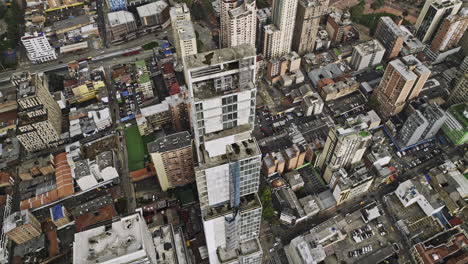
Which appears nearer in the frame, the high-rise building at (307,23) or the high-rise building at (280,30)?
the high-rise building at (280,30)

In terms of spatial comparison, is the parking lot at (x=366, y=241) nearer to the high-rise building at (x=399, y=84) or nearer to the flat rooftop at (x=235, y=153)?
the high-rise building at (x=399, y=84)

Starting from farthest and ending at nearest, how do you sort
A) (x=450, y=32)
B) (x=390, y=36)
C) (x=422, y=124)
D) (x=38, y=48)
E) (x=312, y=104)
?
(x=38, y=48)
(x=390, y=36)
(x=450, y=32)
(x=312, y=104)
(x=422, y=124)

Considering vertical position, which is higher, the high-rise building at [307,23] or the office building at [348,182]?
the high-rise building at [307,23]

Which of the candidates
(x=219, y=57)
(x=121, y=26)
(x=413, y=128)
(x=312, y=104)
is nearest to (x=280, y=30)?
(x=312, y=104)

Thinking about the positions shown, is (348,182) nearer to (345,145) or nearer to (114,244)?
(345,145)

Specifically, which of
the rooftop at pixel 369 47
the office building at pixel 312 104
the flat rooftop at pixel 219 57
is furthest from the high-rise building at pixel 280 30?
the flat rooftop at pixel 219 57
